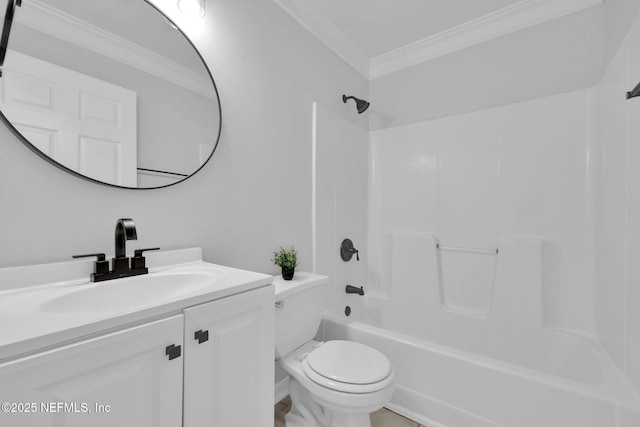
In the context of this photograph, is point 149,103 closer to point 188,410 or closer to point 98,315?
point 98,315

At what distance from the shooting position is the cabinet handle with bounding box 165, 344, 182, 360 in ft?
2.18

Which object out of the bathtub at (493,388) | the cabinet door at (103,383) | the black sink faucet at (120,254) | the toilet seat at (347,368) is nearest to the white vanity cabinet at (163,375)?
the cabinet door at (103,383)

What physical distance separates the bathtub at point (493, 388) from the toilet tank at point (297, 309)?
31cm

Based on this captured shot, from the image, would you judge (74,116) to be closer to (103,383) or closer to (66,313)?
(66,313)

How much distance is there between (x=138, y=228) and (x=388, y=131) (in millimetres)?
2067

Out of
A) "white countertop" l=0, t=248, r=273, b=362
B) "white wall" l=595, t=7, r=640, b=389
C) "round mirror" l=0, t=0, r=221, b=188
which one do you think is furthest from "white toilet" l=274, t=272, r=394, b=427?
"white wall" l=595, t=7, r=640, b=389

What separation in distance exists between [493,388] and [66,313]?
5.19 feet

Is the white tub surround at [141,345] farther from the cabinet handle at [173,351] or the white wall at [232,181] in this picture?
the white wall at [232,181]

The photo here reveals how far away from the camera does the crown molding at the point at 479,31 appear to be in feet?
5.74

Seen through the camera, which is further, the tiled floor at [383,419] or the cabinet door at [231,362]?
the tiled floor at [383,419]

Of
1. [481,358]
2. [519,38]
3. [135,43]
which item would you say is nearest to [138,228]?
[135,43]

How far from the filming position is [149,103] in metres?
1.07

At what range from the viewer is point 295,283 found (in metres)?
1.35

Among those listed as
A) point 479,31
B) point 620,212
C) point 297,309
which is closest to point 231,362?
point 297,309
